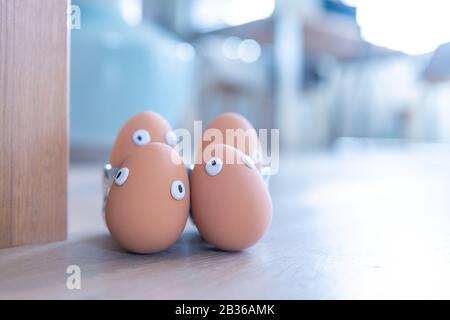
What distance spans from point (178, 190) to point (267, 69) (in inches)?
125

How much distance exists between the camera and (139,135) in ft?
1.59

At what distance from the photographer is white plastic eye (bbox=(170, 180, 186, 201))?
39 centimetres

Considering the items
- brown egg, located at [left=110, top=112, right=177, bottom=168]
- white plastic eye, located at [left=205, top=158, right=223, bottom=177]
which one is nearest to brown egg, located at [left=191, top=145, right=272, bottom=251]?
white plastic eye, located at [left=205, top=158, right=223, bottom=177]

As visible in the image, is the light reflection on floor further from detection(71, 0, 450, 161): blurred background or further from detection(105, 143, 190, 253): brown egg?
detection(71, 0, 450, 161): blurred background

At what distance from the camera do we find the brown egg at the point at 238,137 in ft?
1.57

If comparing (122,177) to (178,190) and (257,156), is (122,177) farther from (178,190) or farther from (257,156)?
(257,156)

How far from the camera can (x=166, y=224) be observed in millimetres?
385

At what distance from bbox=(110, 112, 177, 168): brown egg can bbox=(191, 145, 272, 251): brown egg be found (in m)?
0.10

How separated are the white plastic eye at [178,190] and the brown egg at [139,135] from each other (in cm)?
11

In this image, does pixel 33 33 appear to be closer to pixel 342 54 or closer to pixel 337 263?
pixel 337 263

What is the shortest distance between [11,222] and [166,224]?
17cm

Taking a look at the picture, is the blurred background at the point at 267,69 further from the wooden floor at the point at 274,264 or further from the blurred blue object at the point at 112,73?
the wooden floor at the point at 274,264

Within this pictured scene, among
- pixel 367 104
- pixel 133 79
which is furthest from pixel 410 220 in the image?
pixel 367 104

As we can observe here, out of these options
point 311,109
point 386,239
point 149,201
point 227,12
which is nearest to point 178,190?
point 149,201
